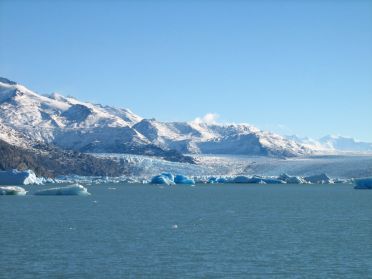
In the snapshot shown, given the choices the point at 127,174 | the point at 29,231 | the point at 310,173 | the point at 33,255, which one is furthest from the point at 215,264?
the point at 127,174

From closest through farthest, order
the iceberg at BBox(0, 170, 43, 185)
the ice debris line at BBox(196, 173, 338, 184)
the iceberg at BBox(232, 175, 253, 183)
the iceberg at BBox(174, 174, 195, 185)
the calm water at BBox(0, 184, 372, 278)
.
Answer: the calm water at BBox(0, 184, 372, 278) → the iceberg at BBox(0, 170, 43, 185) → the ice debris line at BBox(196, 173, 338, 184) → the iceberg at BBox(174, 174, 195, 185) → the iceberg at BBox(232, 175, 253, 183)

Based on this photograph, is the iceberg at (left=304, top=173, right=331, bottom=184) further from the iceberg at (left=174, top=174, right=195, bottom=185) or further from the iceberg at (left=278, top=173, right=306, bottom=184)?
the iceberg at (left=174, top=174, right=195, bottom=185)

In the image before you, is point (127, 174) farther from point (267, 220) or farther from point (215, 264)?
point (215, 264)

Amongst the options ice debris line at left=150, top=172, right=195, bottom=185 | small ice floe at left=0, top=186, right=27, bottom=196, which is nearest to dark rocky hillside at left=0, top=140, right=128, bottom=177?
ice debris line at left=150, top=172, right=195, bottom=185

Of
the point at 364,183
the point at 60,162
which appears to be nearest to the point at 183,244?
the point at 364,183

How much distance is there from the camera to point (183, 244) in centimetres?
3762

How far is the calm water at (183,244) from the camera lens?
30.0 metres

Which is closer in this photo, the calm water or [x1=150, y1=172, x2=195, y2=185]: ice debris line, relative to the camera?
the calm water

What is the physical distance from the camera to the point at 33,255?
110 ft

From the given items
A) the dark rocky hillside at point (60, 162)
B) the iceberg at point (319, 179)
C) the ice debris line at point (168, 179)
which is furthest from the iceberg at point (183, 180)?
the dark rocky hillside at point (60, 162)

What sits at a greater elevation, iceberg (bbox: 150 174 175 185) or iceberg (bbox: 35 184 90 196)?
iceberg (bbox: 150 174 175 185)

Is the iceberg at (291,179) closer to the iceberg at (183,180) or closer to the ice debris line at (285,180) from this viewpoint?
the ice debris line at (285,180)

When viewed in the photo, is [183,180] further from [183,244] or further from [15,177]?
[183,244]

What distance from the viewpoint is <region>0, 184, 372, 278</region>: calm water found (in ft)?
98.6
